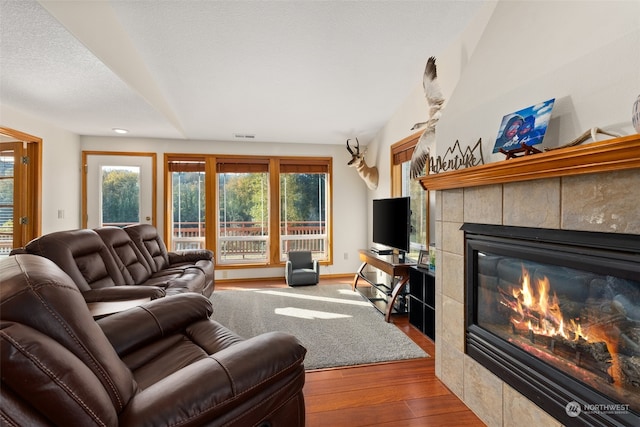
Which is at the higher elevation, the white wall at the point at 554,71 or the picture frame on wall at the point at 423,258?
the white wall at the point at 554,71

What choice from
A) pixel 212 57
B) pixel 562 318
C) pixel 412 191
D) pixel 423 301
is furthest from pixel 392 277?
pixel 212 57

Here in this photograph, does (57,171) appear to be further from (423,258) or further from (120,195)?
(423,258)

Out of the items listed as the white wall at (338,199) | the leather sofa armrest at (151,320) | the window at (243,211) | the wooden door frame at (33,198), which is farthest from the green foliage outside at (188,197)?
the leather sofa armrest at (151,320)

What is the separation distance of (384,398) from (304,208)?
3.76 m

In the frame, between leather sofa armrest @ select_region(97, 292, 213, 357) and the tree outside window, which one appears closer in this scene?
leather sofa armrest @ select_region(97, 292, 213, 357)

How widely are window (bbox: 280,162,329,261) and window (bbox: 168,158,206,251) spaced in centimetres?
133

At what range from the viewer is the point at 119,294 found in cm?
221

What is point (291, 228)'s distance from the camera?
543 cm

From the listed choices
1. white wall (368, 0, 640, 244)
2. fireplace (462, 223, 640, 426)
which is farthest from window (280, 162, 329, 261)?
fireplace (462, 223, 640, 426)

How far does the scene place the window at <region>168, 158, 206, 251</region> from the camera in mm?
5062

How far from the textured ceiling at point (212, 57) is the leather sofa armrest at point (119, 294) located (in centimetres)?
171

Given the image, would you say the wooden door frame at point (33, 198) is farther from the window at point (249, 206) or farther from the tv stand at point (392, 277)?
the tv stand at point (392, 277)

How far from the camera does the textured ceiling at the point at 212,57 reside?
2.21 metres

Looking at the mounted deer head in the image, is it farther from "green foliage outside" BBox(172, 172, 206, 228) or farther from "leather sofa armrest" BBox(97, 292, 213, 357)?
"leather sofa armrest" BBox(97, 292, 213, 357)
